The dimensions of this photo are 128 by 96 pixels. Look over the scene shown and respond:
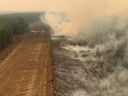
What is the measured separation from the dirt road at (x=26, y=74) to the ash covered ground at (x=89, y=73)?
106cm

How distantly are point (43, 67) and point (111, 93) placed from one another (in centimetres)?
1032

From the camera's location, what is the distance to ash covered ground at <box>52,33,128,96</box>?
95.2 feet

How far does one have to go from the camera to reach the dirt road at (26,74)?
91.2 ft

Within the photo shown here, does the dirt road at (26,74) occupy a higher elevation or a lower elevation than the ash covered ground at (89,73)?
higher

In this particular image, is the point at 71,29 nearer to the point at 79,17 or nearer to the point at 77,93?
the point at 79,17

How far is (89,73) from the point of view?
34.6 meters

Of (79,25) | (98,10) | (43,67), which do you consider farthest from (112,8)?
(43,67)

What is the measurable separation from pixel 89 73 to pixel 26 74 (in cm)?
679

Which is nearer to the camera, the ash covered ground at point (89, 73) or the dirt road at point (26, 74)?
the dirt road at point (26, 74)

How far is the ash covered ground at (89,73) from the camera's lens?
29017mm

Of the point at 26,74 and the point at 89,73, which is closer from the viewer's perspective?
the point at 26,74

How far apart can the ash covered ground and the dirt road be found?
1060 mm

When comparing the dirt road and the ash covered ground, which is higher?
the dirt road

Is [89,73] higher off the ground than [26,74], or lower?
lower
